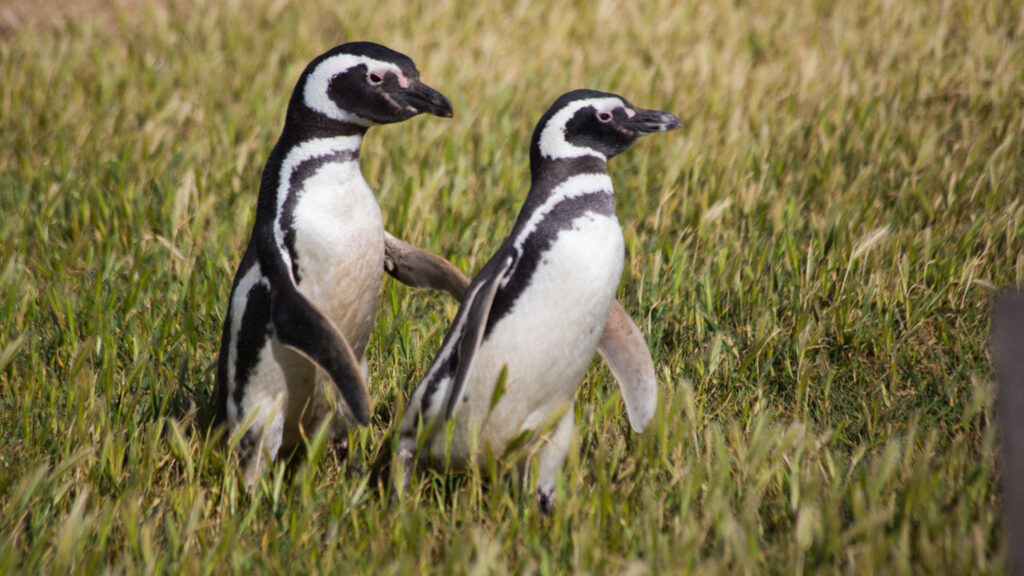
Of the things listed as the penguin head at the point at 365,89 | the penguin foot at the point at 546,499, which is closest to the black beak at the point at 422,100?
the penguin head at the point at 365,89

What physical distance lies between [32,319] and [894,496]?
3.17 m

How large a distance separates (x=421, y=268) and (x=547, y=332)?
2.14 ft

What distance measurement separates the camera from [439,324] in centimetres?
405

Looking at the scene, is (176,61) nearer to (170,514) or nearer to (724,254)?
(724,254)

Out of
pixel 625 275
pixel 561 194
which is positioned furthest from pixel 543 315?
pixel 625 275

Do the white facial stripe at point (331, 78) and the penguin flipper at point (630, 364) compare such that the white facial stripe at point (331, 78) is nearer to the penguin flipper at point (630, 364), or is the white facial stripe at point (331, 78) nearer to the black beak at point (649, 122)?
the black beak at point (649, 122)

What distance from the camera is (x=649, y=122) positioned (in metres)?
3.05

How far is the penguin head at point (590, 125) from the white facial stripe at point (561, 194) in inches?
3.0

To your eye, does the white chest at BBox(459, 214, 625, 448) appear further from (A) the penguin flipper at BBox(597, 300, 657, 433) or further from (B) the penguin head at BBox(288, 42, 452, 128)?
(B) the penguin head at BBox(288, 42, 452, 128)

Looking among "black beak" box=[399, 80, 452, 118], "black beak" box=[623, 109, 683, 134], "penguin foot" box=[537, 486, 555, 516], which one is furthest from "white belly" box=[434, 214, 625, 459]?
"black beak" box=[399, 80, 452, 118]

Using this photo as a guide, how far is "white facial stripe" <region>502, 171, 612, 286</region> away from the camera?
298 centimetres

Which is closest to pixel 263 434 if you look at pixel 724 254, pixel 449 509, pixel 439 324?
pixel 449 509

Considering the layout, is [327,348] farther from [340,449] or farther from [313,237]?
[340,449]

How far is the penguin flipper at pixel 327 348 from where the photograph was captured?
2.86 meters
